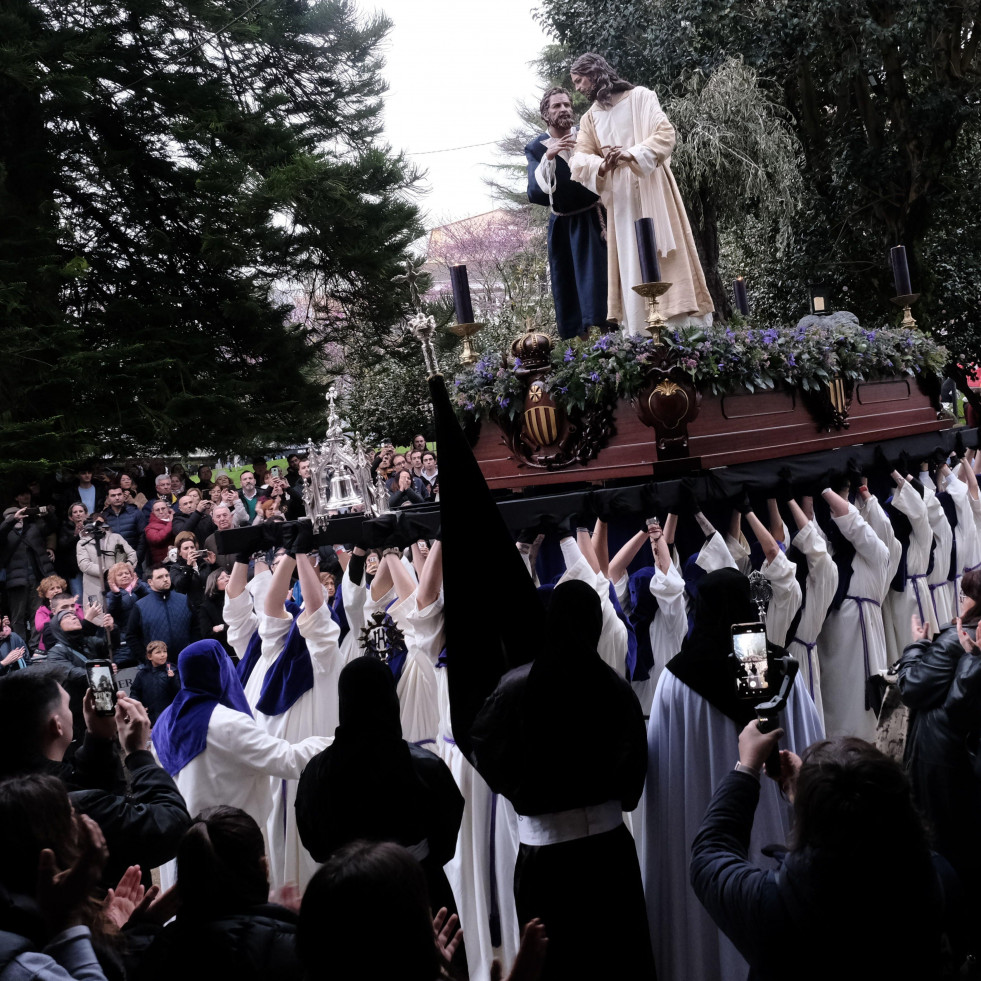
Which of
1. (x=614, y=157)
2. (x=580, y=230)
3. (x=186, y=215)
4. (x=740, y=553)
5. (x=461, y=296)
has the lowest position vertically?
(x=740, y=553)

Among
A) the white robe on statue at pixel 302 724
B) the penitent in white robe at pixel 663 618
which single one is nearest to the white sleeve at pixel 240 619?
the white robe on statue at pixel 302 724

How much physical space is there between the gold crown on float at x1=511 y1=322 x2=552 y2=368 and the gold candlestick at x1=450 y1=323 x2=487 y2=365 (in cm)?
28

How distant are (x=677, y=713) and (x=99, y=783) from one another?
1.94 metres

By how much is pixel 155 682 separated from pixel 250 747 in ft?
15.0

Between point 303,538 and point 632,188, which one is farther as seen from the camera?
point 632,188

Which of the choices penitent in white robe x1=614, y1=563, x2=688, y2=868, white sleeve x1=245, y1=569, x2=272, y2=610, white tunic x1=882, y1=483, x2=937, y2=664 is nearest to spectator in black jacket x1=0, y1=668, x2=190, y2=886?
penitent in white robe x1=614, y1=563, x2=688, y2=868

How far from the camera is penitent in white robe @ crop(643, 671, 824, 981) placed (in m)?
3.82

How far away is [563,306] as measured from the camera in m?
7.38

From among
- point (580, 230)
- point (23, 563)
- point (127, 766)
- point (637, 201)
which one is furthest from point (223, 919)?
point (23, 563)

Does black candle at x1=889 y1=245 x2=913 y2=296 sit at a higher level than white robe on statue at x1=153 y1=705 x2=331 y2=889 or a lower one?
higher

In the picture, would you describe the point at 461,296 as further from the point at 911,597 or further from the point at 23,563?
the point at 23,563

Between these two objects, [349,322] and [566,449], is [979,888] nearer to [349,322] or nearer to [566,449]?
[566,449]

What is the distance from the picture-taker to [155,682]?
8477mm

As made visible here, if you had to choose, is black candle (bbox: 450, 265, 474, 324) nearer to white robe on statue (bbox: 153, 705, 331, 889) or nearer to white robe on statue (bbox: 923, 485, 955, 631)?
white robe on statue (bbox: 153, 705, 331, 889)
